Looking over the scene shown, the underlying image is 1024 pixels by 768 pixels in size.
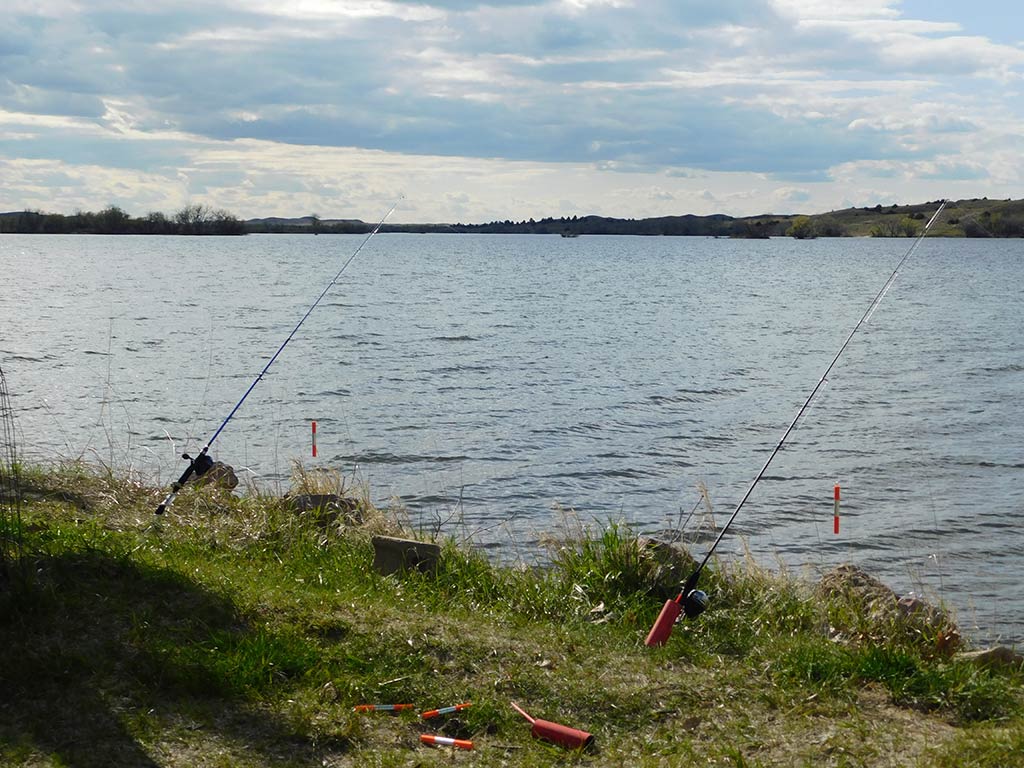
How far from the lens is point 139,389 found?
79.7 feet

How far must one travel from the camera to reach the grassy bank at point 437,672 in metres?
4.92

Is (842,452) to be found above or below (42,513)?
below

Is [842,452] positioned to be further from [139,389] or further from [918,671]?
[139,389]

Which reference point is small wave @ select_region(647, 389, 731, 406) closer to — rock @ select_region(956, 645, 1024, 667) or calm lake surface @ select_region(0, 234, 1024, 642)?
calm lake surface @ select_region(0, 234, 1024, 642)

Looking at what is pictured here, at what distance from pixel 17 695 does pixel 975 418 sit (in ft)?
67.6

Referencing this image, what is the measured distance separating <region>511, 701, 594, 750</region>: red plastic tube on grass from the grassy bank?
0.06 m

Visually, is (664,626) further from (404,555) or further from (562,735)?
(404,555)

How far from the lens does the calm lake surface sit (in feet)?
44.3

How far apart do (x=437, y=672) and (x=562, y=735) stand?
910 mm

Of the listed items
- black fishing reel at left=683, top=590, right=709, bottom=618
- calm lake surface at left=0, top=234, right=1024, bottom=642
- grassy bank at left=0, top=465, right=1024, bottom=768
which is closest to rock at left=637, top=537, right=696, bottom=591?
grassy bank at left=0, top=465, right=1024, bottom=768

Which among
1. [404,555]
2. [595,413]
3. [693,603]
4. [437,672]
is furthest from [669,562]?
[595,413]

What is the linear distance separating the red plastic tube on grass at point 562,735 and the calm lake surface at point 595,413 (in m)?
5.13

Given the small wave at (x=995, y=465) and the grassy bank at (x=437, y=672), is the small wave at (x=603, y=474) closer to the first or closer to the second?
the small wave at (x=995, y=465)

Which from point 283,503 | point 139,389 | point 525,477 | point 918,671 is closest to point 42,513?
point 283,503
